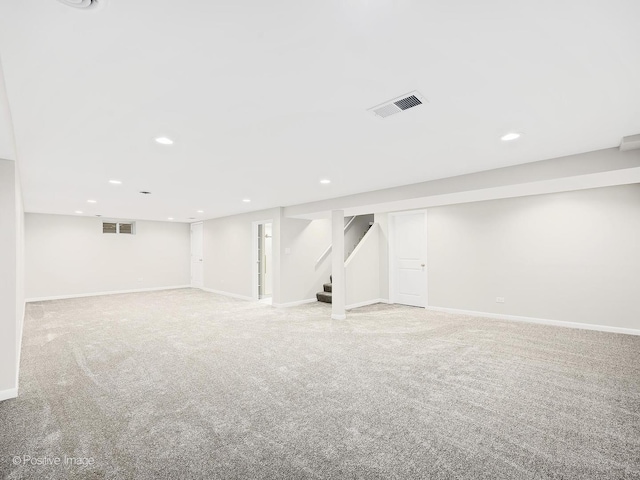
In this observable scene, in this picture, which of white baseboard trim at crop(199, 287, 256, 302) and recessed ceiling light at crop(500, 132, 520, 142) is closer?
recessed ceiling light at crop(500, 132, 520, 142)

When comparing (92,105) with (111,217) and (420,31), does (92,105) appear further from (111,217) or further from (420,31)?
(111,217)

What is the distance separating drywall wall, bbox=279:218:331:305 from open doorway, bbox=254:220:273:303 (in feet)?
2.95

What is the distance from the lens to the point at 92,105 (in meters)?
2.20

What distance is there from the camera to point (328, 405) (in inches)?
104

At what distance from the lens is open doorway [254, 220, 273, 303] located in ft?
26.9

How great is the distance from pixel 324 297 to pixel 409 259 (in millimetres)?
2354

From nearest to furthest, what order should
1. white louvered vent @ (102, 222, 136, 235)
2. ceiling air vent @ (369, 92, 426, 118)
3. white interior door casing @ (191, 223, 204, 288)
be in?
ceiling air vent @ (369, 92, 426, 118)
white louvered vent @ (102, 222, 136, 235)
white interior door casing @ (191, 223, 204, 288)

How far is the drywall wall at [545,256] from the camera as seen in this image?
184 inches

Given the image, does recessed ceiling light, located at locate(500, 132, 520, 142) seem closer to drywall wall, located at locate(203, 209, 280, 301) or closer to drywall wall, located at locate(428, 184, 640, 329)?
drywall wall, located at locate(428, 184, 640, 329)

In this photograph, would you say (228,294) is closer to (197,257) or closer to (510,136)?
(197,257)

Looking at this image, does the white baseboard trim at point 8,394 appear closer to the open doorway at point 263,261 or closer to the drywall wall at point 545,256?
the open doorway at point 263,261

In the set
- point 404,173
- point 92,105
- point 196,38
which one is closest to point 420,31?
point 196,38

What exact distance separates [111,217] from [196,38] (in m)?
9.83

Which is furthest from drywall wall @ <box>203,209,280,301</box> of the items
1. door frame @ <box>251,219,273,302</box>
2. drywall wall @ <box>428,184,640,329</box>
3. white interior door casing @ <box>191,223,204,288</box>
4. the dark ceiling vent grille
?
the dark ceiling vent grille
